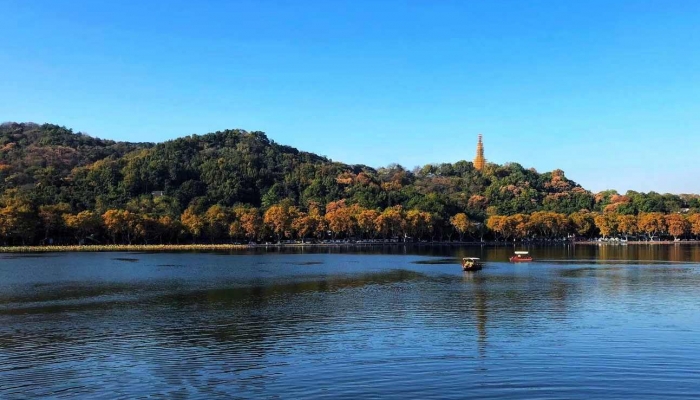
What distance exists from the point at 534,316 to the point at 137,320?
48.0 feet

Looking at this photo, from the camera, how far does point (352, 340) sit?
18156mm

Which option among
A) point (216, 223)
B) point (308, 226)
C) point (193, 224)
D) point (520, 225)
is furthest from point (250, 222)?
point (520, 225)

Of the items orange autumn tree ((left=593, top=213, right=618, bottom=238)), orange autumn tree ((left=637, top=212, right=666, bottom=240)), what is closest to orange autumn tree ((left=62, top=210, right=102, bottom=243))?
orange autumn tree ((left=593, top=213, right=618, bottom=238))

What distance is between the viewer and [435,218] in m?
109

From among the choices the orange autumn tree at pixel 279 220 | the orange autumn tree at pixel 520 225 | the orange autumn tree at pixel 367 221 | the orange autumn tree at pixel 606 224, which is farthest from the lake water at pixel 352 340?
the orange autumn tree at pixel 606 224

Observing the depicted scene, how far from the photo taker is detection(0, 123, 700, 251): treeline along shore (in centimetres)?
9100

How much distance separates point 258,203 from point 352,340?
113852mm

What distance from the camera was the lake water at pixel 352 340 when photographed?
13.3 meters

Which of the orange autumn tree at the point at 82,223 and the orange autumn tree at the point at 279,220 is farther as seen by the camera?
the orange autumn tree at the point at 279,220

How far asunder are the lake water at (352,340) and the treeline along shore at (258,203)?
57953mm

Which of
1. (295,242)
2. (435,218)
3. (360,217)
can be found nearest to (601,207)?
(435,218)

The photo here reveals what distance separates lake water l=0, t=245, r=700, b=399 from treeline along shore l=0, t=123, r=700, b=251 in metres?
58.0

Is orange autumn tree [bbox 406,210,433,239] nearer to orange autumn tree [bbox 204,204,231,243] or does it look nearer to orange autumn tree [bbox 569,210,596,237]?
orange autumn tree [bbox 204,204,231,243]

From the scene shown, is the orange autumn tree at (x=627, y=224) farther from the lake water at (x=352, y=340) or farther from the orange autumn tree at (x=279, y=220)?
the lake water at (x=352, y=340)
